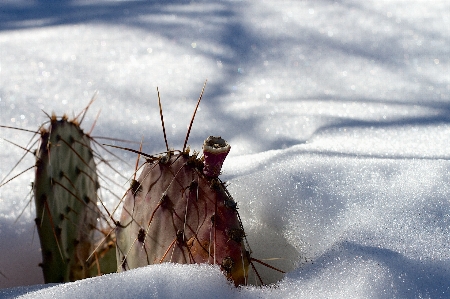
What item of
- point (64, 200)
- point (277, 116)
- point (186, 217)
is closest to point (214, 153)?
point (186, 217)

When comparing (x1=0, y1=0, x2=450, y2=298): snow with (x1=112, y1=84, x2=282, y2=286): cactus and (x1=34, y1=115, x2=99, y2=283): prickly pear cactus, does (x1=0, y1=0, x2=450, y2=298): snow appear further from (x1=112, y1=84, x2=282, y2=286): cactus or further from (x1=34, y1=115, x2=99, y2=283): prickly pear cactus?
(x1=34, y1=115, x2=99, y2=283): prickly pear cactus

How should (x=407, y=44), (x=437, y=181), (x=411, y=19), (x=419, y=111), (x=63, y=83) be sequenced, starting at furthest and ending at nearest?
(x=411, y=19) < (x=407, y=44) < (x=63, y=83) < (x=419, y=111) < (x=437, y=181)

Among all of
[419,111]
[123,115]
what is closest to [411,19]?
[419,111]

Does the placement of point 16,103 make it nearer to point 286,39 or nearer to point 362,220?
point 286,39

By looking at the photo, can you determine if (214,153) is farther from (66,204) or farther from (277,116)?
(277,116)

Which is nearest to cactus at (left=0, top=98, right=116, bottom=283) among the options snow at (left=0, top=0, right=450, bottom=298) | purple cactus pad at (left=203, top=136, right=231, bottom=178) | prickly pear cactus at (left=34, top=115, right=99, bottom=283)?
prickly pear cactus at (left=34, top=115, right=99, bottom=283)

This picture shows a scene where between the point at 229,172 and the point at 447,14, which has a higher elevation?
the point at 447,14
